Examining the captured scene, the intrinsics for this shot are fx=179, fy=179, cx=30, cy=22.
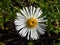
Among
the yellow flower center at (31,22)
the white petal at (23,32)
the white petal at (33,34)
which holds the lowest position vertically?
the white petal at (33,34)

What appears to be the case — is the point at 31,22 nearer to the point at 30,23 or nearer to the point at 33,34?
the point at 30,23

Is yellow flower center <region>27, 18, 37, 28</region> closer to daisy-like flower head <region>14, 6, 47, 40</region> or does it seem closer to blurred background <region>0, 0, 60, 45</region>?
daisy-like flower head <region>14, 6, 47, 40</region>

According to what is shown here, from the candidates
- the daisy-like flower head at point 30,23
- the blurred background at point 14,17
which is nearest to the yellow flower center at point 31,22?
the daisy-like flower head at point 30,23

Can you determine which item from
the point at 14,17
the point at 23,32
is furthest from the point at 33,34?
the point at 14,17

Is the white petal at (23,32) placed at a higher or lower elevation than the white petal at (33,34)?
higher

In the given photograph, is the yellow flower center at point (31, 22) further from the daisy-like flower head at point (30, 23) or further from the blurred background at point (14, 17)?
the blurred background at point (14, 17)

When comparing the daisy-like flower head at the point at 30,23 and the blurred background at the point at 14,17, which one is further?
the blurred background at the point at 14,17
